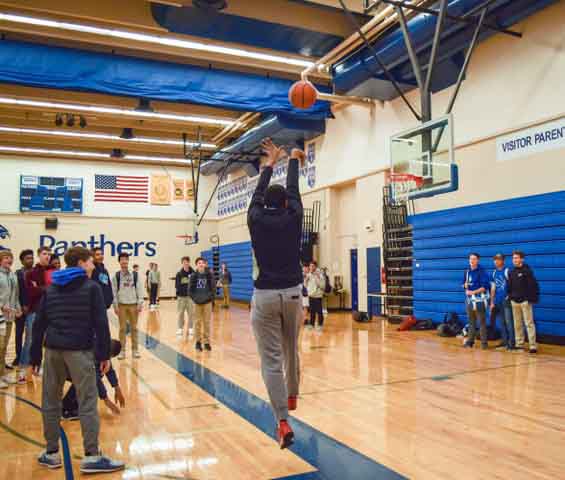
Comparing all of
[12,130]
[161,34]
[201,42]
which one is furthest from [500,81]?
[12,130]

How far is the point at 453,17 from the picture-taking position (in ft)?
25.3

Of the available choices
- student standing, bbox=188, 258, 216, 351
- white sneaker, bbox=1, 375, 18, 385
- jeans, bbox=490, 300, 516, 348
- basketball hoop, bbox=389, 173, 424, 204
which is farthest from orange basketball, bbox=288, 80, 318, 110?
white sneaker, bbox=1, 375, 18, 385

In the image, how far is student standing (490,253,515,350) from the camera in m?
7.79

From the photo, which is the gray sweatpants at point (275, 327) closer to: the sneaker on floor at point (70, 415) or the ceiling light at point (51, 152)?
the sneaker on floor at point (70, 415)

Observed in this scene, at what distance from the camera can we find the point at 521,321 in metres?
7.79

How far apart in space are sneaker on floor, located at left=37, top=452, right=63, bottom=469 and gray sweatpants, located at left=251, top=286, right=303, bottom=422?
1476 mm

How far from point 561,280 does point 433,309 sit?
9.44 feet

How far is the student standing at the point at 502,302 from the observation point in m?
7.79

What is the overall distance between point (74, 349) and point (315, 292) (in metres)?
7.31

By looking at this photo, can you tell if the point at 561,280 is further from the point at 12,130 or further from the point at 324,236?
the point at 12,130

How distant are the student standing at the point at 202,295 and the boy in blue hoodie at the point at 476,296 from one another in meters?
4.09

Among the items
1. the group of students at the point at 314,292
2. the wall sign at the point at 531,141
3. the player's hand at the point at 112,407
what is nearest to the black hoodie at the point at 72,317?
the player's hand at the point at 112,407

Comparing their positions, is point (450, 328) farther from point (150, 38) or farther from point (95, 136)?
point (95, 136)

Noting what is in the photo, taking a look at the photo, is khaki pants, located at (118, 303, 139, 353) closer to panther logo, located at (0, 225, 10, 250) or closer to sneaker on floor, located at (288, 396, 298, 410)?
sneaker on floor, located at (288, 396, 298, 410)
